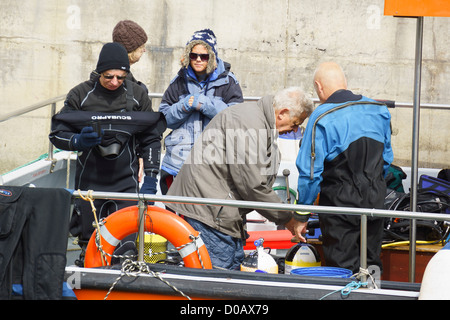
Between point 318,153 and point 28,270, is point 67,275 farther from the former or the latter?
point 318,153

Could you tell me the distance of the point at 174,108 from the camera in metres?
5.11

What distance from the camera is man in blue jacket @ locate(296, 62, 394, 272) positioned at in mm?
3893

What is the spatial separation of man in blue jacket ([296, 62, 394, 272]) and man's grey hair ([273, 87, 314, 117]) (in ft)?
0.37

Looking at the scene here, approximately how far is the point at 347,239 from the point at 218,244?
2.48 feet

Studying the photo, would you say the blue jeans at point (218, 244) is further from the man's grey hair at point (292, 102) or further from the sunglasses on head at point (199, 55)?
the sunglasses on head at point (199, 55)

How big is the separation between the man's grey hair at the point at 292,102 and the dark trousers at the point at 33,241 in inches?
51.7

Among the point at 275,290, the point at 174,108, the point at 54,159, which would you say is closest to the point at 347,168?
the point at 275,290

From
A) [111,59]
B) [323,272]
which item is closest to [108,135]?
[111,59]

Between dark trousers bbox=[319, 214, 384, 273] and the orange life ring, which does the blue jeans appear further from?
dark trousers bbox=[319, 214, 384, 273]

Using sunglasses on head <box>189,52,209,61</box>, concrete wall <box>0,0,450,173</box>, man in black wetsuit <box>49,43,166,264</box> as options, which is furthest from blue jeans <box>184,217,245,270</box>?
concrete wall <box>0,0,450,173</box>

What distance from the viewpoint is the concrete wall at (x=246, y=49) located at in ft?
27.8

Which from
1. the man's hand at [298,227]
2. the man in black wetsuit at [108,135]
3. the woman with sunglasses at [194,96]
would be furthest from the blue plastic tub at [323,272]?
the woman with sunglasses at [194,96]

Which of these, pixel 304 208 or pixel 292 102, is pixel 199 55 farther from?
pixel 304 208

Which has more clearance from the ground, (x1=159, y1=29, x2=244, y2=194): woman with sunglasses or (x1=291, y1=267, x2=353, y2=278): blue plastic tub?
(x1=159, y1=29, x2=244, y2=194): woman with sunglasses
